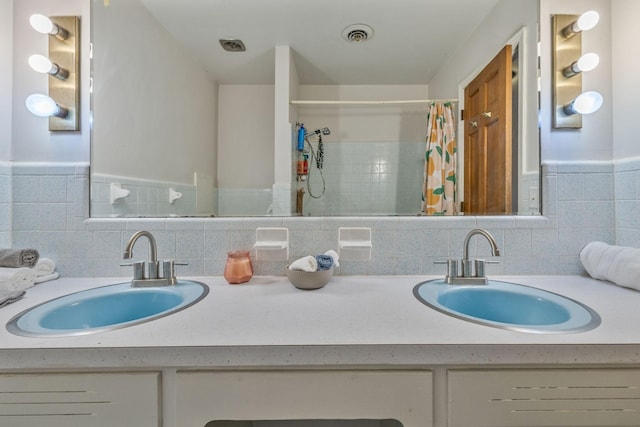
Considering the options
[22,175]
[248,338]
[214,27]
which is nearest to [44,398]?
[248,338]

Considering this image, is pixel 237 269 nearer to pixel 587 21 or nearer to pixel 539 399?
pixel 539 399

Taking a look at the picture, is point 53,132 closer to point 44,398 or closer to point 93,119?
point 93,119

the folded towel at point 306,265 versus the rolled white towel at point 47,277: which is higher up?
the folded towel at point 306,265

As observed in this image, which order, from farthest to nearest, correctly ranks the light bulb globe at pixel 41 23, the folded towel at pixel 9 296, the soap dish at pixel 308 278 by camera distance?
the light bulb globe at pixel 41 23 < the soap dish at pixel 308 278 < the folded towel at pixel 9 296

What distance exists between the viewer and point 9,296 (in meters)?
0.76

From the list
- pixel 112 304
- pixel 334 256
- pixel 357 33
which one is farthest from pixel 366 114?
pixel 112 304

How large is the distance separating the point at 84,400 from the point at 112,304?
39 centimetres

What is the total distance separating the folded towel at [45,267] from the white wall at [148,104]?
0.37 metres

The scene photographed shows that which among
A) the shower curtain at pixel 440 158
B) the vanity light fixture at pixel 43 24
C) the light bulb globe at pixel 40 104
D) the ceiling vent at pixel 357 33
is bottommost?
the shower curtain at pixel 440 158

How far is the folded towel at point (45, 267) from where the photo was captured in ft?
3.11

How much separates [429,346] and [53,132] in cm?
142

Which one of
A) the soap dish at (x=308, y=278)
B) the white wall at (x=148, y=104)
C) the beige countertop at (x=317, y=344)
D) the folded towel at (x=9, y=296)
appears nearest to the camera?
the beige countertop at (x=317, y=344)

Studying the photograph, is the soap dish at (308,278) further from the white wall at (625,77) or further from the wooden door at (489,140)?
the white wall at (625,77)

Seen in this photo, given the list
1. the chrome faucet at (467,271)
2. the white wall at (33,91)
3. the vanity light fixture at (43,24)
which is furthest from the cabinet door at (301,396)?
the vanity light fixture at (43,24)
